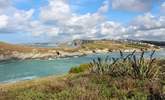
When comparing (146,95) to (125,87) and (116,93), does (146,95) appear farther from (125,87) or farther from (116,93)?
(125,87)

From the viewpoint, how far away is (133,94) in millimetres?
12523

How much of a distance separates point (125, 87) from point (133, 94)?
1.99 metres

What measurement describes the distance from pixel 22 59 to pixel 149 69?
171937 mm

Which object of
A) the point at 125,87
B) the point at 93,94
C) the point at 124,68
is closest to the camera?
the point at 93,94

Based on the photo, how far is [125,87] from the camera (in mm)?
14516

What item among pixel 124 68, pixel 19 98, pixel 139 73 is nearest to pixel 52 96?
pixel 19 98

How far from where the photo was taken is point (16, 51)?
194250mm

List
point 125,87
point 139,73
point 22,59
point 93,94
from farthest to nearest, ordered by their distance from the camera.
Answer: point 22,59, point 139,73, point 125,87, point 93,94

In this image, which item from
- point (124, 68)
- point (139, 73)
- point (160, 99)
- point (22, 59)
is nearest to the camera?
point (160, 99)

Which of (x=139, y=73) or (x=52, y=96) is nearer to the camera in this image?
(x=52, y=96)

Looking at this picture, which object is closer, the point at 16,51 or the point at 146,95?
the point at 146,95

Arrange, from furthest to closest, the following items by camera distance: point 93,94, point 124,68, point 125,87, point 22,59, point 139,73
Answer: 1. point 22,59
2. point 124,68
3. point 139,73
4. point 125,87
5. point 93,94

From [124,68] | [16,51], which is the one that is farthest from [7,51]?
[124,68]

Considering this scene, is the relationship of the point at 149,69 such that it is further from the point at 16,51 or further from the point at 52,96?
the point at 16,51
